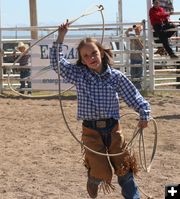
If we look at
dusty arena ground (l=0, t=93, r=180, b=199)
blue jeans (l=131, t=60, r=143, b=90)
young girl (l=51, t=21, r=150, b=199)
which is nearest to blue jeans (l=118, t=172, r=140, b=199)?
young girl (l=51, t=21, r=150, b=199)

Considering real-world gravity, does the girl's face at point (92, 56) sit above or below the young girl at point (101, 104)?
above

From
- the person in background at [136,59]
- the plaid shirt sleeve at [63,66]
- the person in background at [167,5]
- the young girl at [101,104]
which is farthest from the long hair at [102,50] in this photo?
the person in background at [136,59]

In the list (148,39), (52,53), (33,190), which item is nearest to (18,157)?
(33,190)

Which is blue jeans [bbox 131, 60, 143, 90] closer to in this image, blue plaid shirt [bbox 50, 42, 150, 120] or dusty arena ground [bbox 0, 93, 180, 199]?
dusty arena ground [bbox 0, 93, 180, 199]

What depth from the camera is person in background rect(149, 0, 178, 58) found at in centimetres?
1188

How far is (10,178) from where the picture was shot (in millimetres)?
5551

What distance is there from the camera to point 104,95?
13.3 feet

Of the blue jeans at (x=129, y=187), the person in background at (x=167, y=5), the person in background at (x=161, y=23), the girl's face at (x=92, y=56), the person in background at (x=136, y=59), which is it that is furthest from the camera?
the person in background at (x=136, y=59)

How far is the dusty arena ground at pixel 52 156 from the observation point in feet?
16.9

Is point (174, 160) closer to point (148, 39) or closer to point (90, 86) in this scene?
point (90, 86)

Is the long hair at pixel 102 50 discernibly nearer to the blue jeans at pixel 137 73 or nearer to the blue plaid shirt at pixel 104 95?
the blue plaid shirt at pixel 104 95

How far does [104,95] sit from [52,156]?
8.59 feet

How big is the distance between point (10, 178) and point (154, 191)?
4.86 ft

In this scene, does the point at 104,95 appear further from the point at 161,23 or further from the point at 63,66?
the point at 161,23
